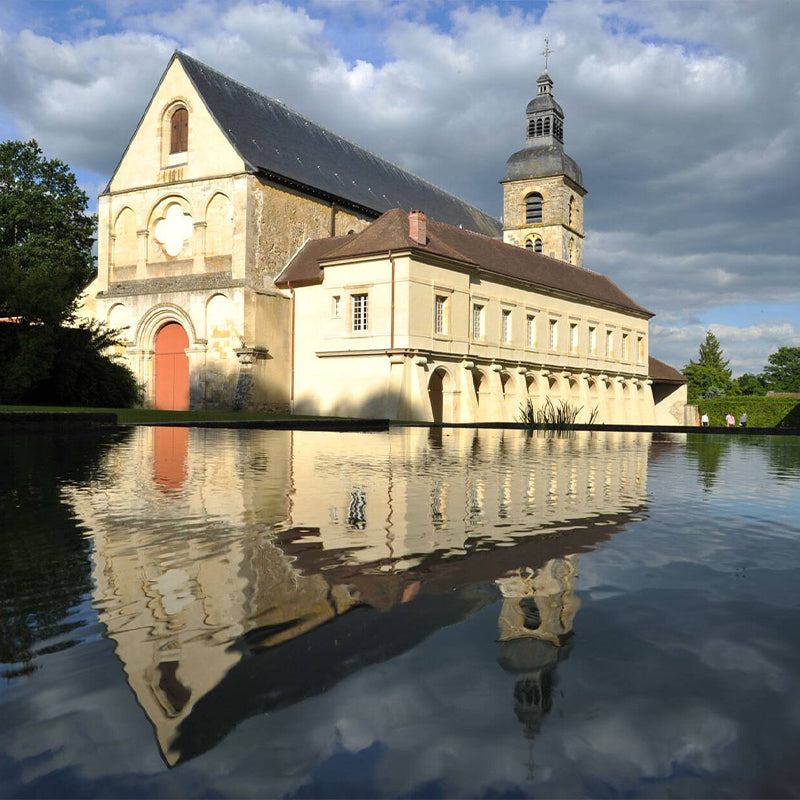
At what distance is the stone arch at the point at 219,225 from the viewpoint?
37.2m

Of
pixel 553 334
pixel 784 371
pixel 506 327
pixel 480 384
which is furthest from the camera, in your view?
pixel 784 371

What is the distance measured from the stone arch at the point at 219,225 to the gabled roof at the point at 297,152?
2.23 metres

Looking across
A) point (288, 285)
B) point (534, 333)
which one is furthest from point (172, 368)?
point (534, 333)

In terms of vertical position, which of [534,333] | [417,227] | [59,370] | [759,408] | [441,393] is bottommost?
[759,408]

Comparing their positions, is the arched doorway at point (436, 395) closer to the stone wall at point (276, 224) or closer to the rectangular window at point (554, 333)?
the rectangular window at point (554, 333)

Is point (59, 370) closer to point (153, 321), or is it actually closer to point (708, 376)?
point (153, 321)

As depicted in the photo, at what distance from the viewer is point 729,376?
9725 centimetres

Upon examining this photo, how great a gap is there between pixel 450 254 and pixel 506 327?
6.41m

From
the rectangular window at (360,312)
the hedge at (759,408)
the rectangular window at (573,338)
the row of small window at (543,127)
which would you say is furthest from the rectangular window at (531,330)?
the row of small window at (543,127)

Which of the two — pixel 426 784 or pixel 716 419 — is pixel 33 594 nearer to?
pixel 426 784

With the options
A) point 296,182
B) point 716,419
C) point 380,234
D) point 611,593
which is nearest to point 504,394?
point 380,234

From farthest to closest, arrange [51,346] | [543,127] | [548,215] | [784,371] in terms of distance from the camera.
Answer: [784,371] < [543,127] < [548,215] < [51,346]

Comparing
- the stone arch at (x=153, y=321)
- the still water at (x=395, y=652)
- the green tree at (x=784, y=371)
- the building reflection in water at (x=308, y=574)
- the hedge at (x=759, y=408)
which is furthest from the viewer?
the green tree at (x=784, y=371)

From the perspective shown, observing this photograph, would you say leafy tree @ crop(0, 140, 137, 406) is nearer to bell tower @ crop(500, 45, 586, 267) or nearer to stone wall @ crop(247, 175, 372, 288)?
stone wall @ crop(247, 175, 372, 288)
